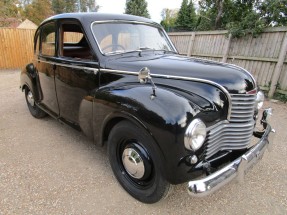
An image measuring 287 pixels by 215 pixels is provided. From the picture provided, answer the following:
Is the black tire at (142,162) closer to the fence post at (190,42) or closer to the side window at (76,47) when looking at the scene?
the side window at (76,47)

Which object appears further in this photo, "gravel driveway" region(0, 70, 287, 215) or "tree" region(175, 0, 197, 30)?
"tree" region(175, 0, 197, 30)

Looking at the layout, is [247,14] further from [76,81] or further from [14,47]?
[14,47]

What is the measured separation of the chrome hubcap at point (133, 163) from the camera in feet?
7.80

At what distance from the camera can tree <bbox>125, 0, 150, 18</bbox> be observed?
21000mm

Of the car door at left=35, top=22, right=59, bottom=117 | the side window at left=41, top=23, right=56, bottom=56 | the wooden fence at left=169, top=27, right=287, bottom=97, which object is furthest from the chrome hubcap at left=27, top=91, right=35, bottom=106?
the wooden fence at left=169, top=27, right=287, bottom=97

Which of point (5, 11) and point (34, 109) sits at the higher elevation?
point (5, 11)

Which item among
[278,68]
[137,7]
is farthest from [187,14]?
[278,68]

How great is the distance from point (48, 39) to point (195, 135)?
3.18 m

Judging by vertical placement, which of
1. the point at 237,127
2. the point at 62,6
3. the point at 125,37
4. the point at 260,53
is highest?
the point at 62,6

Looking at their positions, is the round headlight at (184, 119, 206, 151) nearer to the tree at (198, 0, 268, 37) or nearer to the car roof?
the car roof

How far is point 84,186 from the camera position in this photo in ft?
9.12

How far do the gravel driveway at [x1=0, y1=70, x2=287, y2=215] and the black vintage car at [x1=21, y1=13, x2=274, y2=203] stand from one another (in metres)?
0.28

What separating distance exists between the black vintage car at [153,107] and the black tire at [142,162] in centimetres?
1

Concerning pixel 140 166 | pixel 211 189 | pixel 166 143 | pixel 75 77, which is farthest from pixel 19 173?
pixel 211 189
